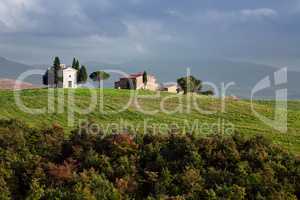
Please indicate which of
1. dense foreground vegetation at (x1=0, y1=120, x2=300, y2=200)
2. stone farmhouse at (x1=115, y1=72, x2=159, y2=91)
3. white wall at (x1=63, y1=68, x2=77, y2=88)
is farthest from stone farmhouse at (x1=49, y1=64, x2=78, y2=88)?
dense foreground vegetation at (x1=0, y1=120, x2=300, y2=200)

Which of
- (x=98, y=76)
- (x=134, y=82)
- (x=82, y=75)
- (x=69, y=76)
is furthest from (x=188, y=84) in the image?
(x=69, y=76)

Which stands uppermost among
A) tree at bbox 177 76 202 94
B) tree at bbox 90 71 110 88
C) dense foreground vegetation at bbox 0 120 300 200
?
tree at bbox 90 71 110 88

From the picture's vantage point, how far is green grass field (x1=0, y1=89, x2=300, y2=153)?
45562mm

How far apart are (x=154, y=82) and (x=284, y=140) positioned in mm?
66013

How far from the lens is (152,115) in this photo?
54.9 metres

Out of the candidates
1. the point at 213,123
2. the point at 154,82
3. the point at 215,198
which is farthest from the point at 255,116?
the point at 154,82

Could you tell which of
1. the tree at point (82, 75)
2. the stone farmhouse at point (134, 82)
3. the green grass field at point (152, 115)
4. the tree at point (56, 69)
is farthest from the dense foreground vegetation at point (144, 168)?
the stone farmhouse at point (134, 82)

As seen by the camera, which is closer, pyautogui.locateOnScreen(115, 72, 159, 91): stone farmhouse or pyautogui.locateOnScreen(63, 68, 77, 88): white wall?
pyautogui.locateOnScreen(63, 68, 77, 88): white wall

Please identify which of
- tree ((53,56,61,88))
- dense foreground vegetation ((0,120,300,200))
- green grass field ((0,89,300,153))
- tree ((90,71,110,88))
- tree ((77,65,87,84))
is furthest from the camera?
tree ((90,71,110,88))

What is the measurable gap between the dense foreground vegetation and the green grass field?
15.7 m

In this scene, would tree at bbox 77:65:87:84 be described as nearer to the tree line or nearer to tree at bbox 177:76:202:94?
the tree line

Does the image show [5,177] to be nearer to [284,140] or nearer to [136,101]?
[284,140]

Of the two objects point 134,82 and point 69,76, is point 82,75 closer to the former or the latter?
point 69,76

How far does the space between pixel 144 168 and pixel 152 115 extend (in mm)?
32932
